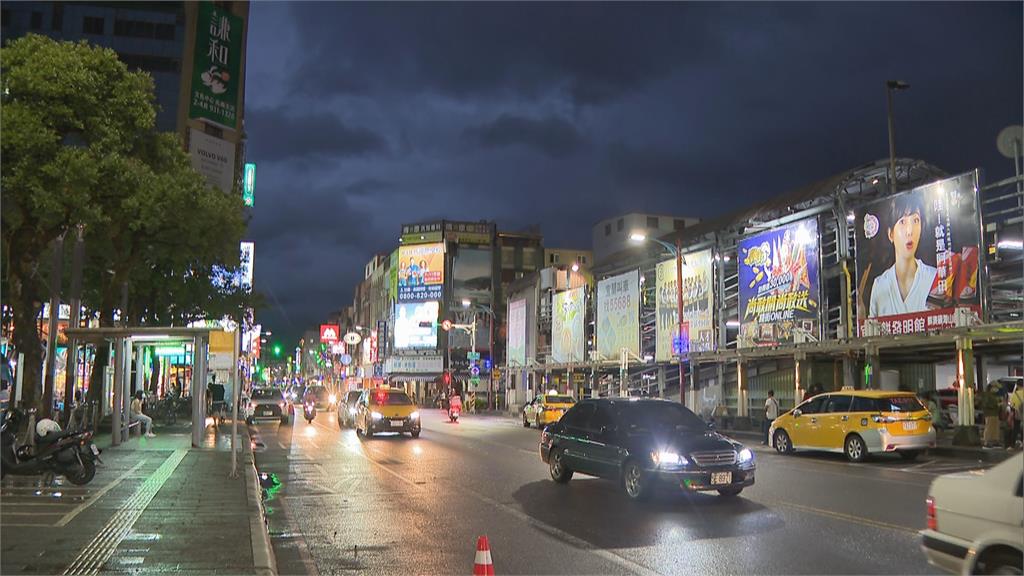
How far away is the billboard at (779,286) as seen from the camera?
2836cm

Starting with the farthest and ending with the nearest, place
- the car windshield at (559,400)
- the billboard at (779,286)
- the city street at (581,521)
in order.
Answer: the car windshield at (559,400)
the billboard at (779,286)
the city street at (581,521)

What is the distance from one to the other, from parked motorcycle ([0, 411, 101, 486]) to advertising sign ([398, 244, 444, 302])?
81.2 meters

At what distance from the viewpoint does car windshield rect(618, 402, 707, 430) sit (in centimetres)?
1290

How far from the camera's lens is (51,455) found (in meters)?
12.4

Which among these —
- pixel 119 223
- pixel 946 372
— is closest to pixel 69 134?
pixel 119 223

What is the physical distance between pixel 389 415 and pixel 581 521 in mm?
17155

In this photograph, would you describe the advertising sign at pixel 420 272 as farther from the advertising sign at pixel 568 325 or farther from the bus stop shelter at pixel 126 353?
the bus stop shelter at pixel 126 353

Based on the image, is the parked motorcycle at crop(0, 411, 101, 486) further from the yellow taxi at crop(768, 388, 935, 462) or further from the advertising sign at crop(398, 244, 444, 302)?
the advertising sign at crop(398, 244, 444, 302)

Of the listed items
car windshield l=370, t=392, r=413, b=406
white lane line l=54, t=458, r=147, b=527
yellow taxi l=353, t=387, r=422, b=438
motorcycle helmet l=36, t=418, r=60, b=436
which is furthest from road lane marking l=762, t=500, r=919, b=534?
car windshield l=370, t=392, r=413, b=406

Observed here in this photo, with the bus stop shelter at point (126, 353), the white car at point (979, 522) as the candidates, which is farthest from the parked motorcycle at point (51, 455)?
the white car at point (979, 522)

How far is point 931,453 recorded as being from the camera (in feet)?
68.9

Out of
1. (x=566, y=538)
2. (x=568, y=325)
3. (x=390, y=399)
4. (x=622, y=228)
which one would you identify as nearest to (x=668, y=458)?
(x=566, y=538)

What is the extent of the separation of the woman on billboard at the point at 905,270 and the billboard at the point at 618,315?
14681mm

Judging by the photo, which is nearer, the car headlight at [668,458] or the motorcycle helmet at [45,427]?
the car headlight at [668,458]
